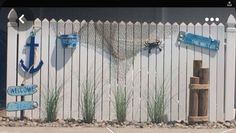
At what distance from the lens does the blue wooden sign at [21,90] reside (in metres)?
10.9

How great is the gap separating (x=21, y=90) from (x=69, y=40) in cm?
130

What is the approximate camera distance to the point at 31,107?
11.0 m

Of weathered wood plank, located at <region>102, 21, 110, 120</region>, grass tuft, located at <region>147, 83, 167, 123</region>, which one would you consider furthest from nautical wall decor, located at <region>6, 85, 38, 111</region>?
grass tuft, located at <region>147, 83, 167, 123</region>

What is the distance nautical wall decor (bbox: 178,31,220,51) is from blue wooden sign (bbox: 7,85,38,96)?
292 cm

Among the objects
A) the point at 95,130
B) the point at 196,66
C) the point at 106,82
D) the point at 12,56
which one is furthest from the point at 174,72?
the point at 12,56

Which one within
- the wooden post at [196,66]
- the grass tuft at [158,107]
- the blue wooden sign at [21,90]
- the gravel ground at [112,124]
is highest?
the wooden post at [196,66]

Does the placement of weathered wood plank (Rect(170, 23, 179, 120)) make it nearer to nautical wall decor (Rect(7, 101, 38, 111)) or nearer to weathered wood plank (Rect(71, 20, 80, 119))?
weathered wood plank (Rect(71, 20, 80, 119))

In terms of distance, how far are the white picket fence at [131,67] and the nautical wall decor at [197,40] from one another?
92 mm

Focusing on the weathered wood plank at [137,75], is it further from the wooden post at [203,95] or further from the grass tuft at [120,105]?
the wooden post at [203,95]

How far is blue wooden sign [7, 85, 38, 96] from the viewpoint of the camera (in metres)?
10.9

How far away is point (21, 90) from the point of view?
10.9 metres

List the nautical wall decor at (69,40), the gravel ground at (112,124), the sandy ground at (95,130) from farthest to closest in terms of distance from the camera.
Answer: the nautical wall decor at (69,40) < the gravel ground at (112,124) < the sandy ground at (95,130)

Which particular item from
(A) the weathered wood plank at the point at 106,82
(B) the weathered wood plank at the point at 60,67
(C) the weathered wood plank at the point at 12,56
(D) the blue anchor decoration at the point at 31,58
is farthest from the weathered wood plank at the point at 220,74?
(C) the weathered wood plank at the point at 12,56
